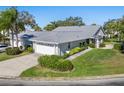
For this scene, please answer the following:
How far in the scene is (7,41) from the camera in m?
27.5

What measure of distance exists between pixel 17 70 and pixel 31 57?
79.9 inches

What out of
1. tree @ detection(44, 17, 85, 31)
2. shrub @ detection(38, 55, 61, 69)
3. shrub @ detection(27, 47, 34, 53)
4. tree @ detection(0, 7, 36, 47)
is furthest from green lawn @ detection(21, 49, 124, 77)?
tree @ detection(0, 7, 36, 47)

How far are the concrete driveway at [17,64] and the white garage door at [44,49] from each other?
602mm

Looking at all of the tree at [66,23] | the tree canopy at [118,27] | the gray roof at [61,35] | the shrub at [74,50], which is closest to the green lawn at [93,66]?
the shrub at [74,50]

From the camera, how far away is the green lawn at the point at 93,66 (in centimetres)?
1703

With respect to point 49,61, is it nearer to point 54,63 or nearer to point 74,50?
point 54,63

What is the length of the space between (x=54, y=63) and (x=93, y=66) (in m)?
3.26

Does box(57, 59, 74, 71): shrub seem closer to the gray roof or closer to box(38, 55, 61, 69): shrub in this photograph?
box(38, 55, 61, 69): shrub

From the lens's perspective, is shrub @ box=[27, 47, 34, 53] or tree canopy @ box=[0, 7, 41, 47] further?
tree canopy @ box=[0, 7, 41, 47]

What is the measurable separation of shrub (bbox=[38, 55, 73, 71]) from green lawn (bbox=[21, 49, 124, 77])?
371 mm

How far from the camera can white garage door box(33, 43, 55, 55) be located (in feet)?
61.4

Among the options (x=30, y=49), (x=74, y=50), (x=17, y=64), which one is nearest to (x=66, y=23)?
(x=74, y=50)

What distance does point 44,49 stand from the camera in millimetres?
19422
